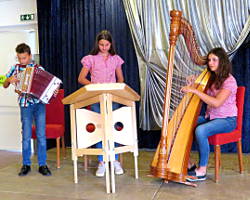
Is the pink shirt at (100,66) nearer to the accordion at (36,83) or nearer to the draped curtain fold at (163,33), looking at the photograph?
the accordion at (36,83)

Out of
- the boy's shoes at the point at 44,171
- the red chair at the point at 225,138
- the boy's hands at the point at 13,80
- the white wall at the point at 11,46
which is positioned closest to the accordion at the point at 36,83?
the boy's hands at the point at 13,80

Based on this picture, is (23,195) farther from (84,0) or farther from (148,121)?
(84,0)

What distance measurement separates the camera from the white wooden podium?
2.50 metres

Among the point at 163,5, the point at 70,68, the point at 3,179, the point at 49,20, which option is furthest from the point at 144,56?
the point at 3,179

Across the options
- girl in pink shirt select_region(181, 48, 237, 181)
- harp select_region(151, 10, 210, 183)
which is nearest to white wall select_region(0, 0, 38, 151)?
harp select_region(151, 10, 210, 183)

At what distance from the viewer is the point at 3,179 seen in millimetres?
3072

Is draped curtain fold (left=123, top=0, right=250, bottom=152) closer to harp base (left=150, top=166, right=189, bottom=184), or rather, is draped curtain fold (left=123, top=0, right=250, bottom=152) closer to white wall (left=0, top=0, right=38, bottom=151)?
harp base (left=150, top=166, right=189, bottom=184)

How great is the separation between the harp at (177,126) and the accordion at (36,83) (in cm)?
110

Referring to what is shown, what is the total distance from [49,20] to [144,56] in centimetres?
143

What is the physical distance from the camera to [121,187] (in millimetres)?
2705

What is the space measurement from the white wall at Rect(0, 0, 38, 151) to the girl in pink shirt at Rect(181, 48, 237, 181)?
275cm

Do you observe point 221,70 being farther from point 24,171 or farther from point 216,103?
point 24,171

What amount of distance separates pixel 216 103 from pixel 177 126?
371mm

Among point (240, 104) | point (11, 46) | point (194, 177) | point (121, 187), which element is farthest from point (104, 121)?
point (11, 46)
